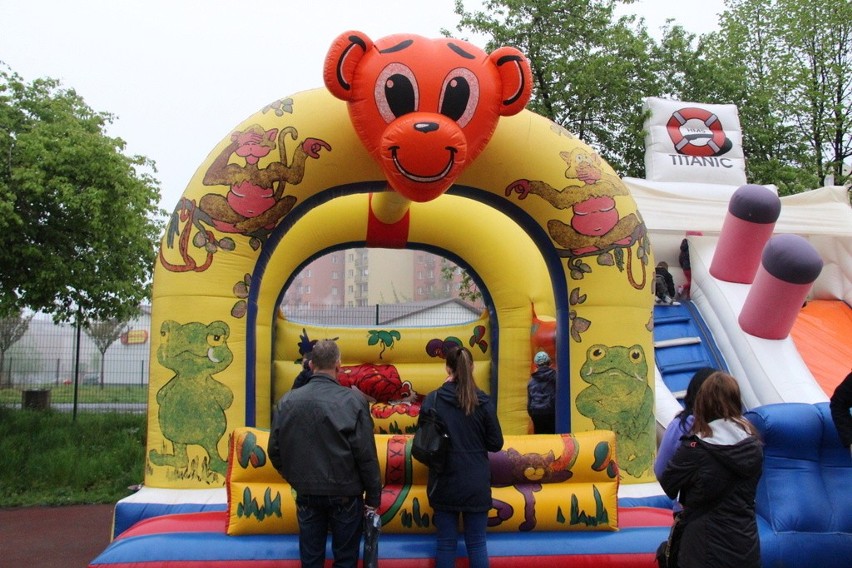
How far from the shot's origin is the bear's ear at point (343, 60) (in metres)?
3.92

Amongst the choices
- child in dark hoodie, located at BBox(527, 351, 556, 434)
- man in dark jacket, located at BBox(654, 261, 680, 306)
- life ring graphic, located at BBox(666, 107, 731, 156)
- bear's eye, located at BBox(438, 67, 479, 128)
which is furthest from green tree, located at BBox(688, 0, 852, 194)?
bear's eye, located at BBox(438, 67, 479, 128)

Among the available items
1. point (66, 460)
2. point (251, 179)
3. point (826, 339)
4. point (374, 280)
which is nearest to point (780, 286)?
point (826, 339)

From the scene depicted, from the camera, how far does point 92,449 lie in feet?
26.2

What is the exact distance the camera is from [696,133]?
789 cm

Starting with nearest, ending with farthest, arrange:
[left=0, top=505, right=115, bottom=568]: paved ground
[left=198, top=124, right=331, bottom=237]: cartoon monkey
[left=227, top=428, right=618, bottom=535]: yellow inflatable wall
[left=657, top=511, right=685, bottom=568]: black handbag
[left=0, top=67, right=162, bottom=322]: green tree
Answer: [left=657, top=511, right=685, bottom=568]: black handbag → [left=227, top=428, right=618, bottom=535]: yellow inflatable wall → [left=198, top=124, right=331, bottom=237]: cartoon monkey → [left=0, top=505, right=115, bottom=568]: paved ground → [left=0, top=67, right=162, bottom=322]: green tree

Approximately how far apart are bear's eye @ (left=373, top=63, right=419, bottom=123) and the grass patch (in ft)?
15.4

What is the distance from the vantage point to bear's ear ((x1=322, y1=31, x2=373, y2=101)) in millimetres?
3916

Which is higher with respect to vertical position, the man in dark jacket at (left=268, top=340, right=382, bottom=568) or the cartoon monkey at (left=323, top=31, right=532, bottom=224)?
the cartoon monkey at (left=323, top=31, right=532, bottom=224)

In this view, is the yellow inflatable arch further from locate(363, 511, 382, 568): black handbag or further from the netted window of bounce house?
the netted window of bounce house

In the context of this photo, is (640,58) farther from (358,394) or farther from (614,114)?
(358,394)

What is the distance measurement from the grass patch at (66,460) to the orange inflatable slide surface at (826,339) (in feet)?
19.8

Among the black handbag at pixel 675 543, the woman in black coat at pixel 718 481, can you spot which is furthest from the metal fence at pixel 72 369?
the woman in black coat at pixel 718 481

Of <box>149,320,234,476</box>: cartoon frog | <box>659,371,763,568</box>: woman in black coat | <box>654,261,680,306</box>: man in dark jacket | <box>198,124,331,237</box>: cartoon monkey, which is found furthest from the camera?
<box>654,261,680,306</box>: man in dark jacket

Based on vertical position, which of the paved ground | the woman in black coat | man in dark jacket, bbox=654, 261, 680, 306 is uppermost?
man in dark jacket, bbox=654, 261, 680, 306
